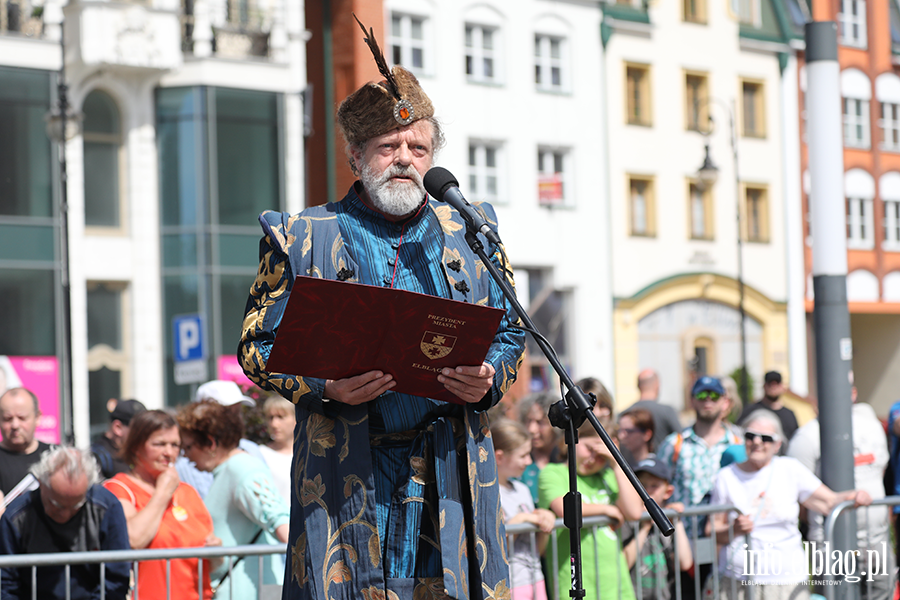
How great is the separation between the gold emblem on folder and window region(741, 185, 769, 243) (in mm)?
32361

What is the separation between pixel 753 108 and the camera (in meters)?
34.9

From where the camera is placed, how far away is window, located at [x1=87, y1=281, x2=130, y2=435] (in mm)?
23516

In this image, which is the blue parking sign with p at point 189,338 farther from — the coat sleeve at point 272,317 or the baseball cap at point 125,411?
the coat sleeve at point 272,317

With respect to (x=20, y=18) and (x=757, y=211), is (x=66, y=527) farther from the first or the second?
(x=757, y=211)

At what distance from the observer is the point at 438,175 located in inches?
140

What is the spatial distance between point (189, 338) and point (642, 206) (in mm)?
17186

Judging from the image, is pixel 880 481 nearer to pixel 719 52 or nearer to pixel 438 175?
pixel 438 175

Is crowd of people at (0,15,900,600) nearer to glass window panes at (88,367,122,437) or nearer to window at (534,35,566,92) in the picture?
glass window panes at (88,367,122,437)

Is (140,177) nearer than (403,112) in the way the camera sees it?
No

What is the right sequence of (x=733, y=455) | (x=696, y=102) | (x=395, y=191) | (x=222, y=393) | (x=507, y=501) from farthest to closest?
1. (x=696, y=102)
2. (x=733, y=455)
3. (x=222, y=393)
4. (x=507, y=501)
5. (x=395, y=191)

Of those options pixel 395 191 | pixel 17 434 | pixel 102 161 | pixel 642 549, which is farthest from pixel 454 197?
pixel 102 161

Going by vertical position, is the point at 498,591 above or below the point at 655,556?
above

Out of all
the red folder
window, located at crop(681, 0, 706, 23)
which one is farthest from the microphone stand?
window, located at crop(681, 0, 706, 23)

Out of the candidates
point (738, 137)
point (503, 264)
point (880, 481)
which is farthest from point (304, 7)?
point (503, 264)
